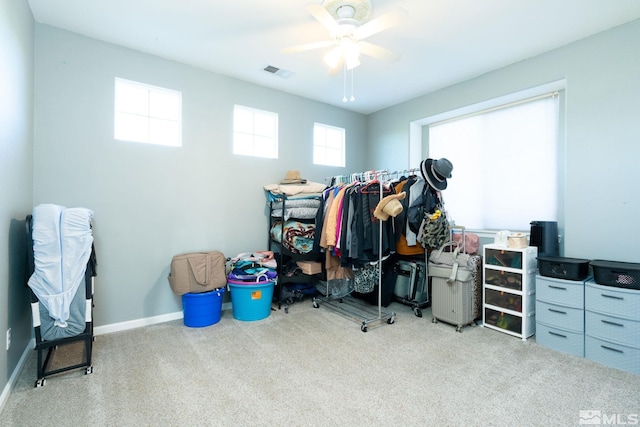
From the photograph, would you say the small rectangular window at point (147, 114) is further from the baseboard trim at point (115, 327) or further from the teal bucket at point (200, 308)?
the baseboard trim at point (115, 327)

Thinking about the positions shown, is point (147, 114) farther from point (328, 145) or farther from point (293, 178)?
point (328, 145)

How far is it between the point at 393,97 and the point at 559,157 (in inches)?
85.3

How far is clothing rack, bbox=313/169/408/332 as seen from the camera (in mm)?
3242

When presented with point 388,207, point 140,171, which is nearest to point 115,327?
point 140,171

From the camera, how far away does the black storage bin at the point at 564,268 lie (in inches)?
A: 104

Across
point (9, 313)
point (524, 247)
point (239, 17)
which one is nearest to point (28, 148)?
point (9, 313)

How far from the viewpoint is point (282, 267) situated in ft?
12.5

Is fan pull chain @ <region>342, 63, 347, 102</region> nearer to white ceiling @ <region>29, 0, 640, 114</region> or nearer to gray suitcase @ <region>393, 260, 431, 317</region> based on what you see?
white ceiling @ <region>29, 0, 640, 114</region>

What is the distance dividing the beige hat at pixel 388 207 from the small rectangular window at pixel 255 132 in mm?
1782

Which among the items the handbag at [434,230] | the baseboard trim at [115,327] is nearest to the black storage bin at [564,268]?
the handbag at [434,230]

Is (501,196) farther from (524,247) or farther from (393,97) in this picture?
(393,97)

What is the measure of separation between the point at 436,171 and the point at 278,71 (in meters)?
2.13

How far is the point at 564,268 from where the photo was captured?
8.82 feet

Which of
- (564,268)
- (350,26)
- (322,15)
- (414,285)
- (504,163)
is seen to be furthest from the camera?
(414,285)
